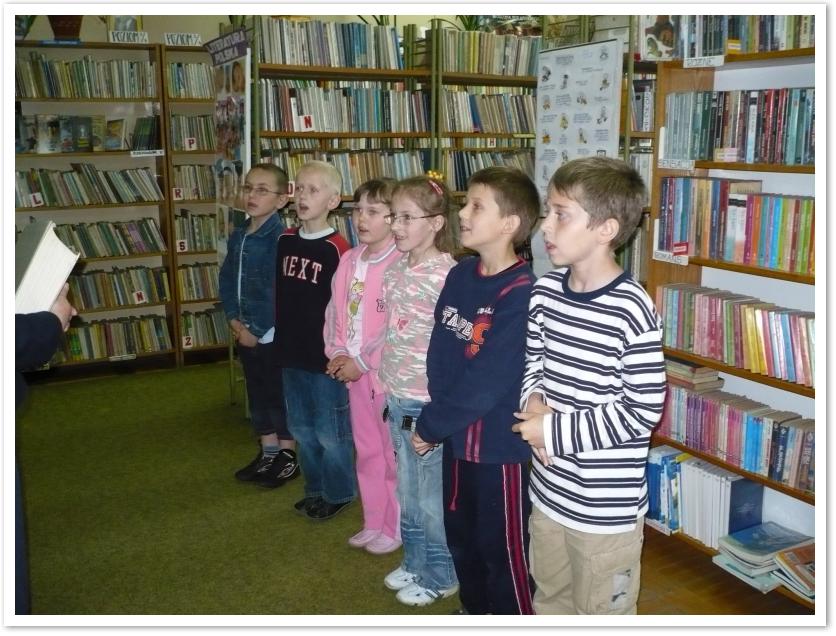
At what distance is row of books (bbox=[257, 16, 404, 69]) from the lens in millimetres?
Answer: 4457

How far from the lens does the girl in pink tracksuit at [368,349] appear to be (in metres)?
2.75

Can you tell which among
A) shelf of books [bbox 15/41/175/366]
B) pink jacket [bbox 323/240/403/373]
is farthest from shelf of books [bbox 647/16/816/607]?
shelf of books [bbox 15/41/175/366]

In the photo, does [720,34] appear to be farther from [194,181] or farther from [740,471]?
[194,181]

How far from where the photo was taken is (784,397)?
273 centimetres

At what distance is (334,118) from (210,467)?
227 cm

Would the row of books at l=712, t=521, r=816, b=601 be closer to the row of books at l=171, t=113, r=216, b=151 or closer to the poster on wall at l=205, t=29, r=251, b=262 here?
the poster on wall at l=205, t=29, r=251, b=262

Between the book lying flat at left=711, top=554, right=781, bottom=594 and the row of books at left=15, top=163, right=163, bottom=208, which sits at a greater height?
the row of books at left=15, top=163, right=163, bottom=208

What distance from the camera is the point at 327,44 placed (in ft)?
15.3

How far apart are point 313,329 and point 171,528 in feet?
3.39

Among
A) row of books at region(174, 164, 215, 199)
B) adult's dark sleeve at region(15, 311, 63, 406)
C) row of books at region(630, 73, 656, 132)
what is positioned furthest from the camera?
row of books at region(174, 164, 215, 199)

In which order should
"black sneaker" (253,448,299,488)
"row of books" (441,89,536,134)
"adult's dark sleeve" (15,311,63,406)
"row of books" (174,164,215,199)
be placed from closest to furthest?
"adult's dark sleeve" (15,311,63,406), "black sneaker" (253,448,299,488), "row of books" (441,89,536,134), "row of books" (174,164,215,199)

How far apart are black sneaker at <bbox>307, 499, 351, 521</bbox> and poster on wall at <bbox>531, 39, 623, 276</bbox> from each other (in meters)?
1.72

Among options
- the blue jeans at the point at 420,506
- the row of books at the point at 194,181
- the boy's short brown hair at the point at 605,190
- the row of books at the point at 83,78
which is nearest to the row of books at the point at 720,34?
the boy's short brown hair at the point at 605,190

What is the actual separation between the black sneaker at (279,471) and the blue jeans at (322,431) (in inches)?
12.2
